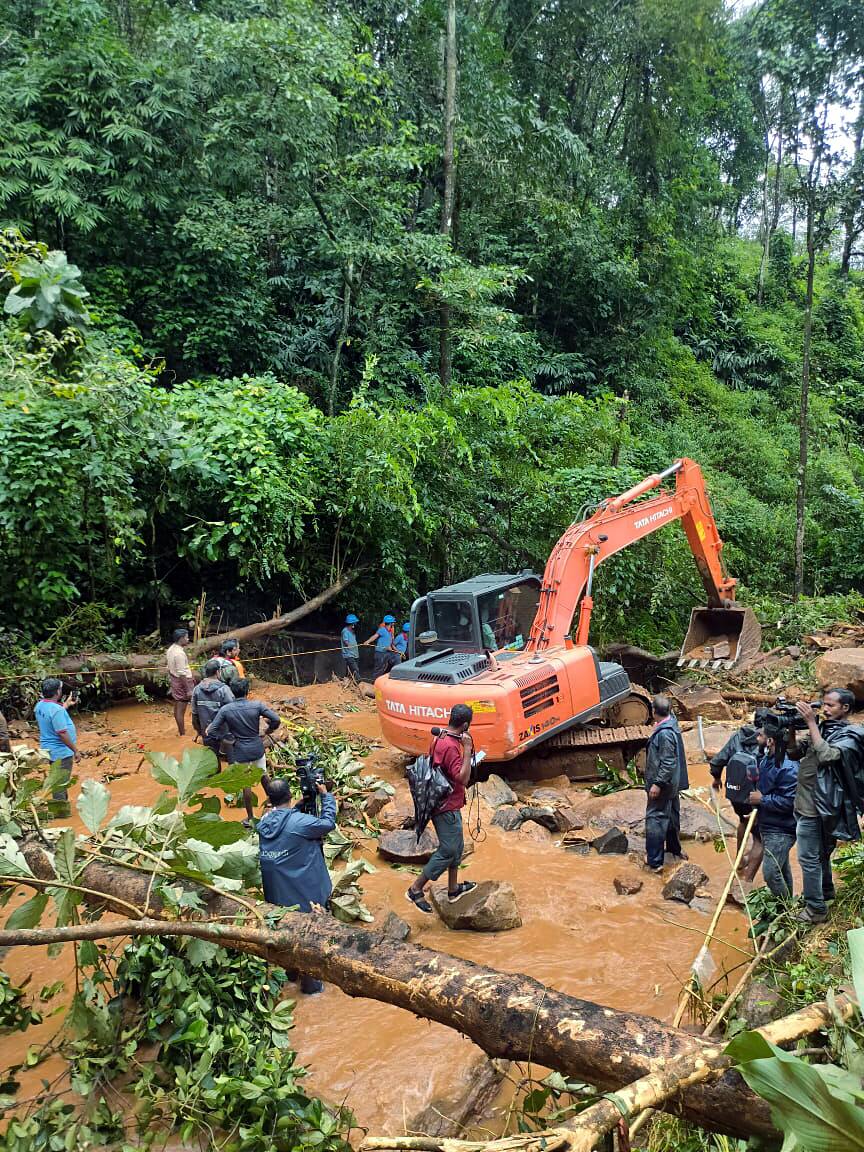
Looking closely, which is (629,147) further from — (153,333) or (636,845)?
(636,845)

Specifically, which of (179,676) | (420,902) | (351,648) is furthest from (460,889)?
(351,648)

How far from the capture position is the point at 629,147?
74.1ft

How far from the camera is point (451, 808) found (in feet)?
19.5

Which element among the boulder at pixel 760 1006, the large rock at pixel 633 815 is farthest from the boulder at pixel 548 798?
the boulder at pixel 760 1006

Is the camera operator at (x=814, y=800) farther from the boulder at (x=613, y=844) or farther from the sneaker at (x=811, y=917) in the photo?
the boulder at (x=613, y=844)

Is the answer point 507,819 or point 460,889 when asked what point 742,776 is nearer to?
point 460,889

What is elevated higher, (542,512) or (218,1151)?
(542,512)

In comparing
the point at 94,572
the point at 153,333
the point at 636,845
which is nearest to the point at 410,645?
the point at 636,845

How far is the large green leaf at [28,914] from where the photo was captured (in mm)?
3260

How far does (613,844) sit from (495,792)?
4.87ft

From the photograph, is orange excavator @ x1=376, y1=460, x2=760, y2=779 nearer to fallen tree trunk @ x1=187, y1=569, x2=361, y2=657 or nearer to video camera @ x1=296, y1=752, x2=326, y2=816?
video camera @ x1=296, y1=752, x2=326, y2=816

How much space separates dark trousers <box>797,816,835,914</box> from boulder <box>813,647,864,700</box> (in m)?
5.55

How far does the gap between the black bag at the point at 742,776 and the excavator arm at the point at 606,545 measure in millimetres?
3403

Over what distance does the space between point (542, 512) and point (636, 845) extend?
788cm
